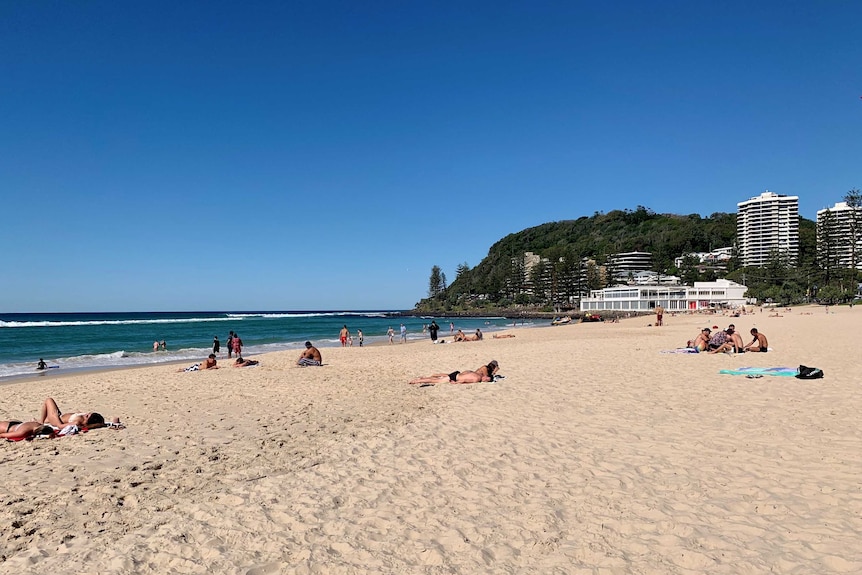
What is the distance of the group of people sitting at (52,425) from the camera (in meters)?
7.20

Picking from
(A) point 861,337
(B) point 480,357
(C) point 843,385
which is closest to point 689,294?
(A) point 861,337

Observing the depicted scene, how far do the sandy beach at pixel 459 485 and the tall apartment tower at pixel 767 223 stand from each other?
497 ft

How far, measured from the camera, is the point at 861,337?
65.5 ft

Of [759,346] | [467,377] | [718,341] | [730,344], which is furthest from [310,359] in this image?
[759,346]

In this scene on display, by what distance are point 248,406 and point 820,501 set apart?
886cm

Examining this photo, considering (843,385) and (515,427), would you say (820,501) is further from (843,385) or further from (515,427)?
(843,385)

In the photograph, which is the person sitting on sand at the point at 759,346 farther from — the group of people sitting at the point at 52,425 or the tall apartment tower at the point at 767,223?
the tall apartment tower at the point at 767,223

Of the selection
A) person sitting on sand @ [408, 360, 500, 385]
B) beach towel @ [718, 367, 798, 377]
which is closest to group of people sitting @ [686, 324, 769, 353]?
beach towel @ [718, 367, 798, 377]

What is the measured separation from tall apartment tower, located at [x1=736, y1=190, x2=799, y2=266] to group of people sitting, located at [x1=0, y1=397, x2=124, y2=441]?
155871 millimetres

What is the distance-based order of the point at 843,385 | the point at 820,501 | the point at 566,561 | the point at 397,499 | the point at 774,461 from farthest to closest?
the point at 843,385 → the point at 774,461 → the point at 397,499 → the point at 820,501 → the point at 566,561

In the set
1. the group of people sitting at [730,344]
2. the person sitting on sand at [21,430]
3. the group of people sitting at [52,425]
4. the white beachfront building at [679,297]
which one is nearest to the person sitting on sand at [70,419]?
the group of people sitting at [52,425]

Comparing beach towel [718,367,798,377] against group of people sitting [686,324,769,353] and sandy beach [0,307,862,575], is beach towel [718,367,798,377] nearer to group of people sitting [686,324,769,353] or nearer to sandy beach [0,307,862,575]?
sandy beach [0,307,862,575]

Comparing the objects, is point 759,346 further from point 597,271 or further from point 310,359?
point 597,271

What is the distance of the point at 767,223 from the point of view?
145625 mm
